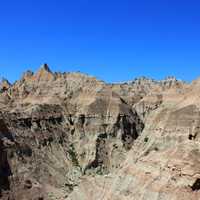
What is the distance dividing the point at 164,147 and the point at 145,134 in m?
9.84

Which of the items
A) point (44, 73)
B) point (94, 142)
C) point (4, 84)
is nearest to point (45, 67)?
point (44, 73)

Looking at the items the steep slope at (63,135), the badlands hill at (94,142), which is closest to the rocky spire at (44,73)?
the badlands hill at (94,142)

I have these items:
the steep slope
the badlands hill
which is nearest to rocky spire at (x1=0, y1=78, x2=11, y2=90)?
the badlands hill

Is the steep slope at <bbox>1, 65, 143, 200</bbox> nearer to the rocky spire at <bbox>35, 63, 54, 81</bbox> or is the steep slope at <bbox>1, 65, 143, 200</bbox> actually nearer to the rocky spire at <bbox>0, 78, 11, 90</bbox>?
the rocky spire at <bbox>35, 63, 54, 81</bbox>

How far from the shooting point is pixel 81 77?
100000 mm

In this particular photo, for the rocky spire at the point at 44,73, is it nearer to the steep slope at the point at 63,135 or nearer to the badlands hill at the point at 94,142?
the badlands hill at the point at 94,142

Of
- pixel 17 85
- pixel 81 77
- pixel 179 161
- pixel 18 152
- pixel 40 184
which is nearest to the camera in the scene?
pixel 179 161

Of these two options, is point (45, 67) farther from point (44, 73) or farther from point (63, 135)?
point (63, 135)

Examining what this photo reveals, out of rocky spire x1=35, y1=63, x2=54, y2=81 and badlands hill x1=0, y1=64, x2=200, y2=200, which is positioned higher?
rocky spire x1=35, y1=63, x2=54, y2=81

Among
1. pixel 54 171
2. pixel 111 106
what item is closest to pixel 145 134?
A: pixel 54 171

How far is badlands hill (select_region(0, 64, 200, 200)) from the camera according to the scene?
33562 mm

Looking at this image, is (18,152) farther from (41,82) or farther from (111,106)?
(41,82)

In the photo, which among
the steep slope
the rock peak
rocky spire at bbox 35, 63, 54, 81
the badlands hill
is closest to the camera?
the badlands hill

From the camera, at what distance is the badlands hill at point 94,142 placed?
33562 mm
